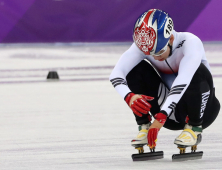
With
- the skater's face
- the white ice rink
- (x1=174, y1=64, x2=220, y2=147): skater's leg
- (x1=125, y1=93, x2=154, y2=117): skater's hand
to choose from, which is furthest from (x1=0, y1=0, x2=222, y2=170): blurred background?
the skater's face

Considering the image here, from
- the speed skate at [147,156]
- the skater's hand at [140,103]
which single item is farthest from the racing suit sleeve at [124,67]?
the speed skate at [147,156]

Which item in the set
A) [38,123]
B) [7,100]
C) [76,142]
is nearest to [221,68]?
[7,100]

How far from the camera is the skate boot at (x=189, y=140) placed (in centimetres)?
274

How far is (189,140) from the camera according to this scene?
109 inches

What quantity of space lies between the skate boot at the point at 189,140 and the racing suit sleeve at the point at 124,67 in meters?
0.41

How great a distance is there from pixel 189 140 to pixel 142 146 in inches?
10.2

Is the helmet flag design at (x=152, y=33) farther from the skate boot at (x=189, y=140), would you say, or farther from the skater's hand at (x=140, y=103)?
the skate boot at (x=189, y=140)

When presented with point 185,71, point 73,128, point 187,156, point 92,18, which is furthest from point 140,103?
point 92,18

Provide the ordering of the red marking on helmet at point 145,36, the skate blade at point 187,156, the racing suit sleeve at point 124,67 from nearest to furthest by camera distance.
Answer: the red marking on helmet at point 145,36 → the skate blade at point 187,156 → the racing suit sleeve at point 124,67

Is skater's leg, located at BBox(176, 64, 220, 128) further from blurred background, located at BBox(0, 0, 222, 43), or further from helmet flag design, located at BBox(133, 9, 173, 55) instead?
blurred background, located at BBox(0, 0, 222, 43)

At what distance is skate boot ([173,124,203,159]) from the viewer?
2.74 meters

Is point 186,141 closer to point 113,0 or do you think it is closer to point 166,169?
point 166,169

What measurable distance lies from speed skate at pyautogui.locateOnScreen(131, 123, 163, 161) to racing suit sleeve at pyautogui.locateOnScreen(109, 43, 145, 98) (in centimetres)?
28

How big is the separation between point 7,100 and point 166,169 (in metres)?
3.19
